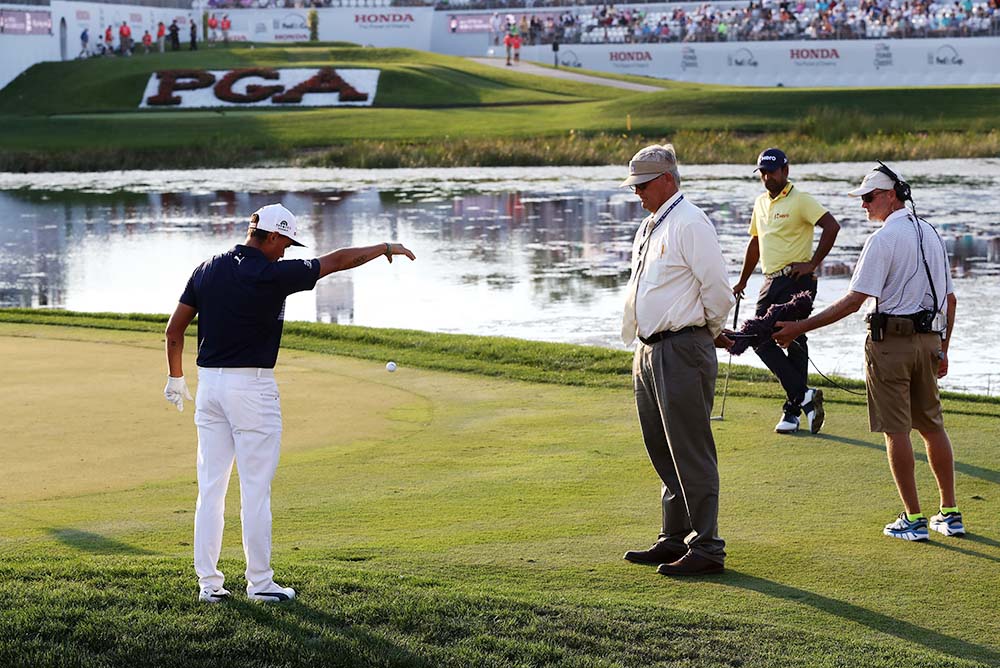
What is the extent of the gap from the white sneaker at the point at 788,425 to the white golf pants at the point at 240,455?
5.39 meters

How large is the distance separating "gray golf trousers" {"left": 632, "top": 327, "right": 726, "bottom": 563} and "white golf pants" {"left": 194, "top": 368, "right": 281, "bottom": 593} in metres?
1.99

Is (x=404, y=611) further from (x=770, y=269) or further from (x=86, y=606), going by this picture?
(x=770, y=269)

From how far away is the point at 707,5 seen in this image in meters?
87.4

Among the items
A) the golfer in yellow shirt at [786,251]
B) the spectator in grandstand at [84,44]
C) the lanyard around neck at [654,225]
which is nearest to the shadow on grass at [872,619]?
the lanyard around neck at [654,225]

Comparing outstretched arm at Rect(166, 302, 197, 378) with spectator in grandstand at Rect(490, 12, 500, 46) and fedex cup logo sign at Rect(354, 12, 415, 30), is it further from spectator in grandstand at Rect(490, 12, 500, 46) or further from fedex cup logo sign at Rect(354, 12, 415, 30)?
fedex cup logo sign at Rect(354, 12, 415, 30)

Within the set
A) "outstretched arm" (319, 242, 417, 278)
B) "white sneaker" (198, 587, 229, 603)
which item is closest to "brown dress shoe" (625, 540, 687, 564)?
"outstretched arm" (319, 242, 417, 278)

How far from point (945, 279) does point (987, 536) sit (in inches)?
56.7

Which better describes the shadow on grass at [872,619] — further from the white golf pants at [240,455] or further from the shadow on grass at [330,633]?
the white golf pants at [240,455]

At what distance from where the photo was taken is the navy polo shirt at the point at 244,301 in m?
6.51

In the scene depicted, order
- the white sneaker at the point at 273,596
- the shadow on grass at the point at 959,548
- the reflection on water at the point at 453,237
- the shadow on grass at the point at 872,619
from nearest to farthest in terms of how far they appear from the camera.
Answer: the shadow on grass at the point at 872,619, the white sneaker at the point at 273,596, the shadow on grass at the point at 959,548, the reflection on water at the point at 453,237

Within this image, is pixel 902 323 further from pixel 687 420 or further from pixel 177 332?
pixel 177 332

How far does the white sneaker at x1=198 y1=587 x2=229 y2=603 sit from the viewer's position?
670 cm

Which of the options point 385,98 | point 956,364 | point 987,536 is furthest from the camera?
point 385,98

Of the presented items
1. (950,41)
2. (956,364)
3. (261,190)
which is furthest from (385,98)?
(956,364)
